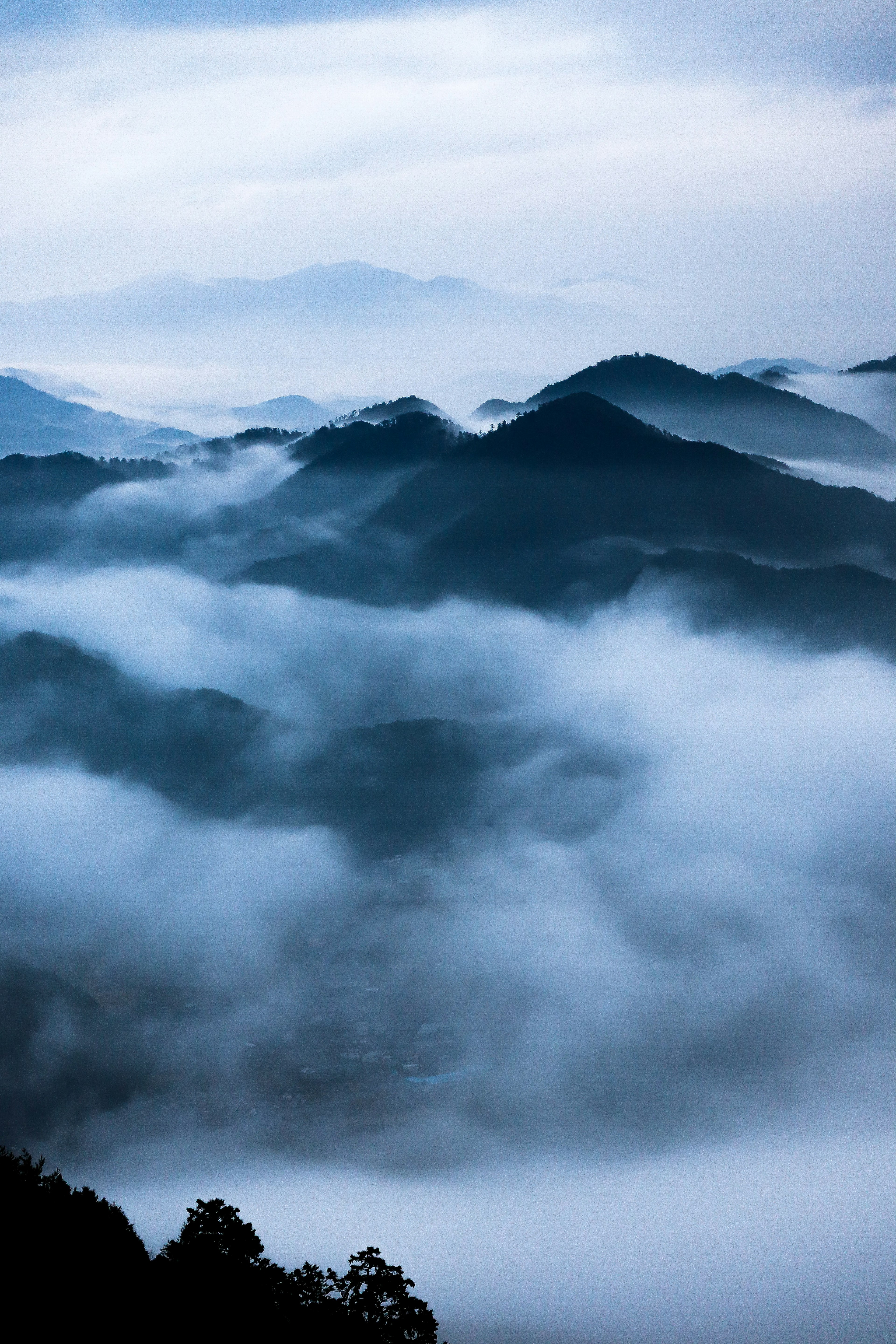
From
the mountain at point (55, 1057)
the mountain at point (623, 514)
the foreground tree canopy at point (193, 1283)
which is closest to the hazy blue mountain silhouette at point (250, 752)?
the mountain at point (55, 1057)

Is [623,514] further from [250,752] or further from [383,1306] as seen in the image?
[383,1306]

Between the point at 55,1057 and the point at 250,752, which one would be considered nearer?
the point at 55,1057

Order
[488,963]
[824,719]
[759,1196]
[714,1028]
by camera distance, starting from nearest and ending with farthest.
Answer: [759,1196]
[714,1028]
[488,963]
[824,719]

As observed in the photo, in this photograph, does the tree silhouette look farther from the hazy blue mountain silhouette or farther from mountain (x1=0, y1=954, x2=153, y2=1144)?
the hazy blue mountain silhouette

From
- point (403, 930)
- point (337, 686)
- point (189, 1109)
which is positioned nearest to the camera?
point (189, 1109)

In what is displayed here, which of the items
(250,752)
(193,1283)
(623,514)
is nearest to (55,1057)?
(193,1283)

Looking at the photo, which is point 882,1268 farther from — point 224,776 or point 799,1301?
point 224,776

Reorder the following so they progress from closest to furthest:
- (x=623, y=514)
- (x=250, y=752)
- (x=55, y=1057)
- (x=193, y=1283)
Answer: (x=193, y=1283), (x=55, y=1057), (x=250, y=752), (x=623, y=514)

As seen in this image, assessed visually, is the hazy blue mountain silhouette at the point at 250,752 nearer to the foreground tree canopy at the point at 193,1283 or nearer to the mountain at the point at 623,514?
the mountain at the point at 623,514

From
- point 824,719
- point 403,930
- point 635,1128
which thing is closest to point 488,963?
point 403,930
